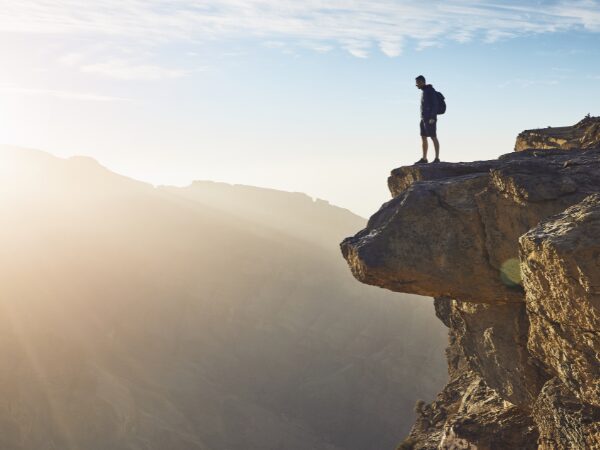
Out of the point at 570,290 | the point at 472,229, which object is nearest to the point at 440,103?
the point at 472,229

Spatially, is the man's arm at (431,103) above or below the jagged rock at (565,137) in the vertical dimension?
above

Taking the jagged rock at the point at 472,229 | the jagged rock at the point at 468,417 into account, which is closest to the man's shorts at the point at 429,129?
the jagged rock at the point at 472,229

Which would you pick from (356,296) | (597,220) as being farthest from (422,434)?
(356,296)

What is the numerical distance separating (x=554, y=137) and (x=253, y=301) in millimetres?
97124

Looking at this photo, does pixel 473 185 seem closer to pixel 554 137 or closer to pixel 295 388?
pixel 554 137

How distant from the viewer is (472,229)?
15.8 metres

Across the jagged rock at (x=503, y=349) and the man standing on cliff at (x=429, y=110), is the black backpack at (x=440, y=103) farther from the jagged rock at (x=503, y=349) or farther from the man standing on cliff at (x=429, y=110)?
the jagged rock at (x=503, y=349)

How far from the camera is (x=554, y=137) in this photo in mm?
22734

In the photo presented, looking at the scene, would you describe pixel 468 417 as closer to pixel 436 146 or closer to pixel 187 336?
pixel 436 146

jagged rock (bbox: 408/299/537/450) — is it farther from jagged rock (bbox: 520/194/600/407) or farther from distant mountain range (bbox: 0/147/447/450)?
distant mountain range (bbox: 0/147/447/450)

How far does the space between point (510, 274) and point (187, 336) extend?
316ft

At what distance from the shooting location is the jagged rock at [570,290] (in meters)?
9.98

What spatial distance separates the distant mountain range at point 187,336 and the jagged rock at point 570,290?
74438 millimetres

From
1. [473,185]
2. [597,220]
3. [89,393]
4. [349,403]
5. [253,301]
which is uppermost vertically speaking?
[473,185]
